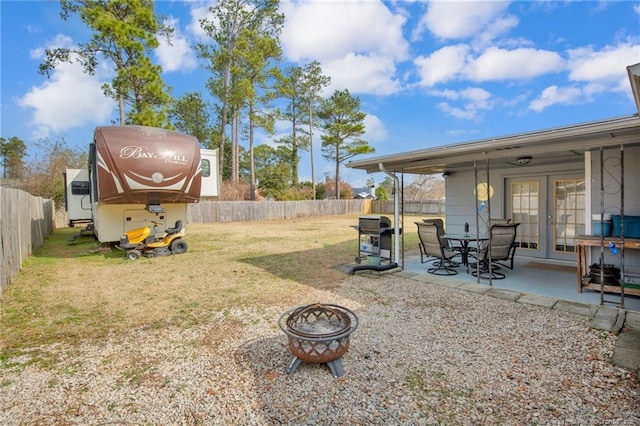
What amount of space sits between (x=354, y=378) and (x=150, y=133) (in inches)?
274

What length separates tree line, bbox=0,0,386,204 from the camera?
1367 centimetres

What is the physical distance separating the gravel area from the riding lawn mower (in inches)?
192

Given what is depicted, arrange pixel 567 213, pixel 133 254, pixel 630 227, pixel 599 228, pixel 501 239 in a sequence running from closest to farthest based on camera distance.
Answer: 1. pixel 630 227
2. pixel 599 228
3. pixel 501 239
4. pixel 567 213
5. pixel 133 254

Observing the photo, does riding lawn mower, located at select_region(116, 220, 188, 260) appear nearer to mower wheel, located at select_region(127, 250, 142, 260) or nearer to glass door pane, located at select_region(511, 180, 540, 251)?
mower wheel, located at select_region(127, 250, 142, 260)

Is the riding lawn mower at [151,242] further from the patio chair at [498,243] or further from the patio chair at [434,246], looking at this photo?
the patio chair at [498,243]

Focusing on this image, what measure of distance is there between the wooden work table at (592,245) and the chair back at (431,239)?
1911 mm

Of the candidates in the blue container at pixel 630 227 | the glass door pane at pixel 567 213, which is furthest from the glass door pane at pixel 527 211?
the blue container at pixel 630 227

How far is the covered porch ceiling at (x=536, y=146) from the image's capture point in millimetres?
3506

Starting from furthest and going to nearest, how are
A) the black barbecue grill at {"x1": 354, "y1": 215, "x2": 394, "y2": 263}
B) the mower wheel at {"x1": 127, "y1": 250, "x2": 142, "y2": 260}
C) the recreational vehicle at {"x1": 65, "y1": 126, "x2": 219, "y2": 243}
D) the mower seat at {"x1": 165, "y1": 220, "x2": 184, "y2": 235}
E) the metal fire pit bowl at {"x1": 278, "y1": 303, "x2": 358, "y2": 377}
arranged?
the mower seat at {"x1": 165, "y1": 220, "x2": 184, "y2": 235}, the mower wheel at {"x1": 127, "y1": 250, "x2": 142, "y2": 260}, the recreational vehicle at {"x1": 65, "y1": 126, "x2": 219, "y2": 243}, the black barbecue grill at {"x1": 354, "y1": 215, "x2": 394, "y2": 263}, the metal fire pit bowl at {"x1": 278, "y1": 303, "x2": 358, "y2": 377}

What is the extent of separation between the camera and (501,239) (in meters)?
5.20

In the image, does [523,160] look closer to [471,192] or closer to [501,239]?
[471,192]

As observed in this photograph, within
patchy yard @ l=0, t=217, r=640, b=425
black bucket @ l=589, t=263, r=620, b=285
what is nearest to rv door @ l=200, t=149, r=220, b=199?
patchy yard @ l=0, t=217, r=640, b=425

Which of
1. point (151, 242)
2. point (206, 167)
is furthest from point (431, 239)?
point (206, 167)

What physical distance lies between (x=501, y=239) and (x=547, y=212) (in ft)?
7.61
